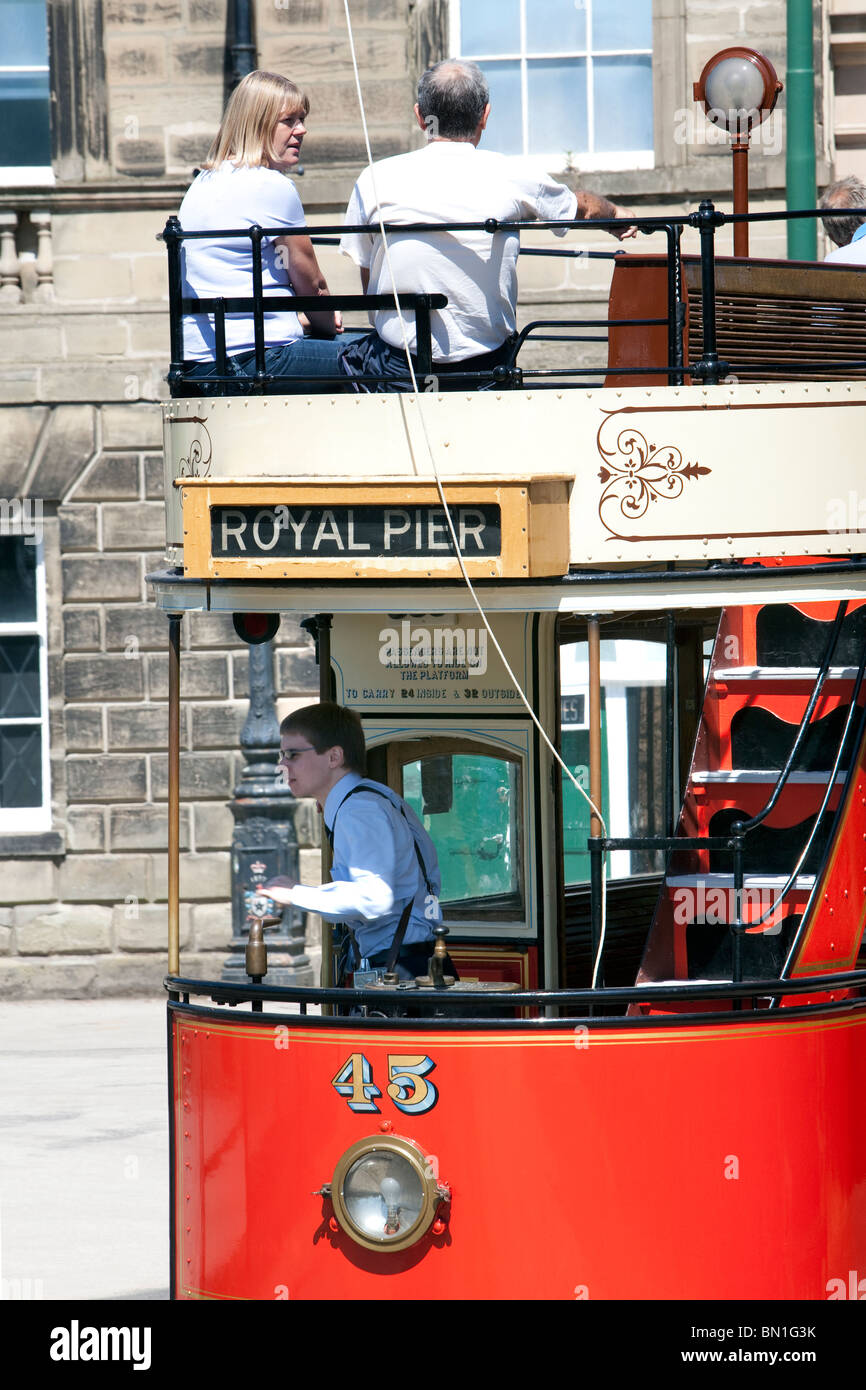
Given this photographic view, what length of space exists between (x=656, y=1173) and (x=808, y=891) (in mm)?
997

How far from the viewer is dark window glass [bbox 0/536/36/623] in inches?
522

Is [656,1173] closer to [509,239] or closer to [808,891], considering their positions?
[808,891]

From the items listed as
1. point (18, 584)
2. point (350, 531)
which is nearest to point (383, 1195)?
point (350, 531)

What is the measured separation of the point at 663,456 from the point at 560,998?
1.42m

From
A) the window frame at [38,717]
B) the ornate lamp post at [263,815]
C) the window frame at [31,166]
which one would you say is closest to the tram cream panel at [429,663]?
the ornate lamp post at [263,815]

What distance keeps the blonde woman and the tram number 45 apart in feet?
6.24

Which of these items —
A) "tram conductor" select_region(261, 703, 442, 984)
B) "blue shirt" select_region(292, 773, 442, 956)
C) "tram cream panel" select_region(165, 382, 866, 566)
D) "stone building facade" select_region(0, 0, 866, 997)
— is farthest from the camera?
"stone building facade" select_region(0, 0, 866, 997)

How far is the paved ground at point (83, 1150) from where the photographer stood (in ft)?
25.1

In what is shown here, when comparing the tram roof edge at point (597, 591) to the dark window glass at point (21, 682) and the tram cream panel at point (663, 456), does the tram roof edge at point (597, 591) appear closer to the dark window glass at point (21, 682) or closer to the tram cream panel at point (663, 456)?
the tram cream panel at point (663, 456)

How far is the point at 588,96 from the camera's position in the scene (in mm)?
13227

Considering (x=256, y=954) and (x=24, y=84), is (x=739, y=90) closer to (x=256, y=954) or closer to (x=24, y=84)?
(x=256, y=954)

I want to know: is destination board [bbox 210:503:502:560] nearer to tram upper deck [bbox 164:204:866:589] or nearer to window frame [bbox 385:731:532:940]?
tram upper deck [bbox 164:204:866:589]

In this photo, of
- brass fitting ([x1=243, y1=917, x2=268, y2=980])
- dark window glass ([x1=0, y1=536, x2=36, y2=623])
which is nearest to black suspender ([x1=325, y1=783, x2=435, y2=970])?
brass fitting ([x1=243, y1=917, x2=268, y2=980])
